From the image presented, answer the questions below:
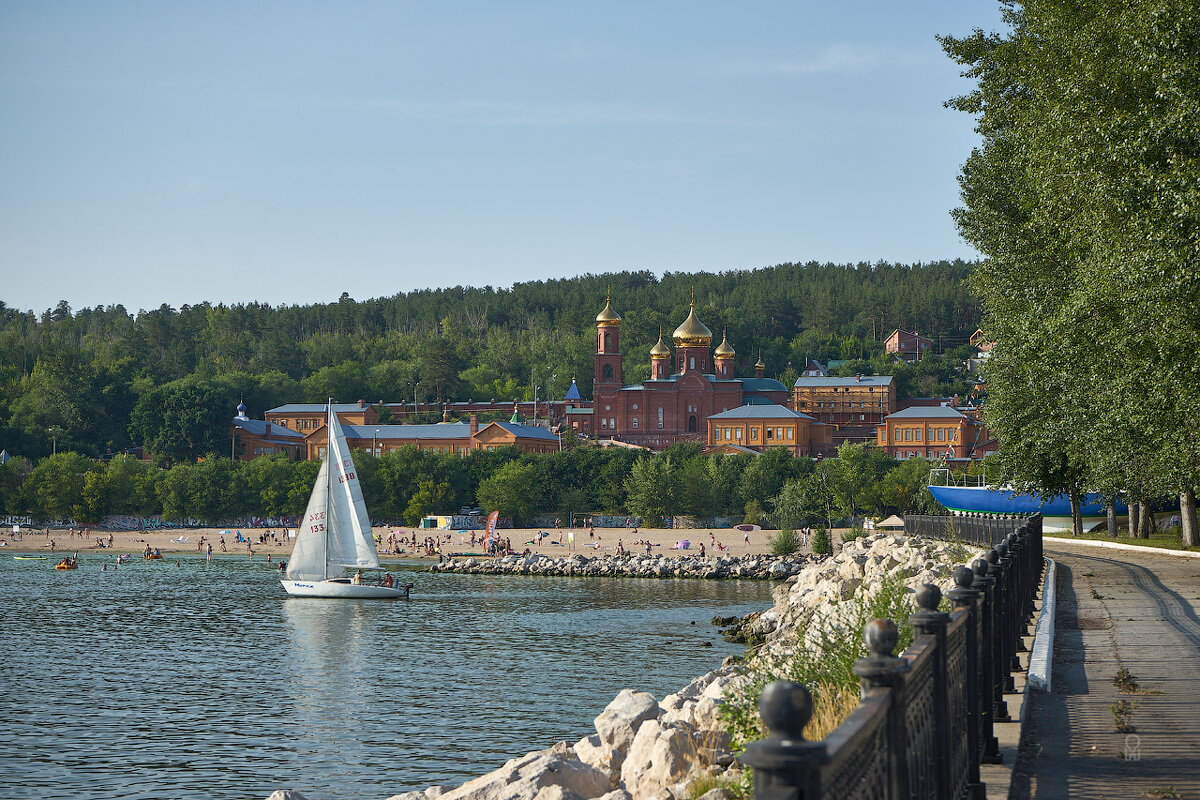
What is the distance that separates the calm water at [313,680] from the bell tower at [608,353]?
77.7m

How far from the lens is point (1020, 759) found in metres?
8.47

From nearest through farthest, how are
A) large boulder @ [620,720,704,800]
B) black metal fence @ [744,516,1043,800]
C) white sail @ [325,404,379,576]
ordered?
black metal fence @ [744,516,1043,800] → large boulder @ [620,720,704,800] → white sail @ [325,404,379,576]

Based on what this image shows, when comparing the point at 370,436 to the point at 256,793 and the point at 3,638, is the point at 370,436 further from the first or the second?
the point at 256,793

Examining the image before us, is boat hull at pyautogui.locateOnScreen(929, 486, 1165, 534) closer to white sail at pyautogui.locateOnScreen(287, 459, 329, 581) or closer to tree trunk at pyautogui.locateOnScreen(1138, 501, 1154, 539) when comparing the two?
tree trunk at pyautogui.locateOnScreen(1138, 501, 1154, 539)

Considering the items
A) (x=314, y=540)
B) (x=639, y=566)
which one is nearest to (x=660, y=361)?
(x=639, y=566)

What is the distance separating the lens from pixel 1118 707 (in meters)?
10.2

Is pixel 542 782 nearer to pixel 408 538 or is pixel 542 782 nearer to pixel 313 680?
pixel 313 680

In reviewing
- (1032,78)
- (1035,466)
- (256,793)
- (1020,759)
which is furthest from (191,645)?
(1020,759)

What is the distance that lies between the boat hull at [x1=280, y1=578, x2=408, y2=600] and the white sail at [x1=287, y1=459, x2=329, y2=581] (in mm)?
881

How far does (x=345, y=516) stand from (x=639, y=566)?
20800mm

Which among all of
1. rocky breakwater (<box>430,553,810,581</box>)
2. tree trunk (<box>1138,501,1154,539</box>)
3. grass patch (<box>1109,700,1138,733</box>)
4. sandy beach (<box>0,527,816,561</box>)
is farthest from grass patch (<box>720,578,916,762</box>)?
sandy beach (<box>0,527,816,561</box>)

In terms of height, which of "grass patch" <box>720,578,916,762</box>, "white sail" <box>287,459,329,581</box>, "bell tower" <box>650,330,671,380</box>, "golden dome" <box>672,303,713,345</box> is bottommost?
"white sail" <box>287,459,329,581</box>

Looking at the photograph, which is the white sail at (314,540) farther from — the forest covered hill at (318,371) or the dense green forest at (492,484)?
the forest covered hill at (318,371)

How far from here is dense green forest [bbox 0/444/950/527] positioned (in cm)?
9806
